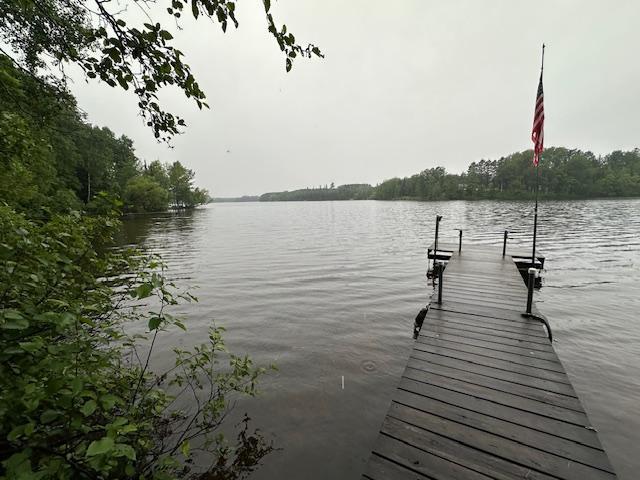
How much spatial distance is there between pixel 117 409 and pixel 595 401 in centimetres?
834

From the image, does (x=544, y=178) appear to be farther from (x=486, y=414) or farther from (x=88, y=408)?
(x=88, y=408)

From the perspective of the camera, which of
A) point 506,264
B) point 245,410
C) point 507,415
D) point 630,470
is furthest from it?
point 506,264

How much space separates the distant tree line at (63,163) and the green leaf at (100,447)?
1463 millimetres

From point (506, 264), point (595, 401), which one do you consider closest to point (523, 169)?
point (506, 264)

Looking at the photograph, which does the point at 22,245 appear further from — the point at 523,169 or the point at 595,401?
the point at 523,169

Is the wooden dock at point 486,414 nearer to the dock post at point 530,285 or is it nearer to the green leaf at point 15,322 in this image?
the dock post at point 530,285

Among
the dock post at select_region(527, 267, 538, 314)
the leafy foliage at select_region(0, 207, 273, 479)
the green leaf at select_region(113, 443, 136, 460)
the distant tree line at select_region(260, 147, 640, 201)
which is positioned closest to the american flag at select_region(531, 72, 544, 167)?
the dock post at select_region(527, 267, 538, 314)

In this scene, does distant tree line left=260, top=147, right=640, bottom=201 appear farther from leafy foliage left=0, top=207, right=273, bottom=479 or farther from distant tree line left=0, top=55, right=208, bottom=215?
leafy foliage left=0, top=207, right=273, bottom=479

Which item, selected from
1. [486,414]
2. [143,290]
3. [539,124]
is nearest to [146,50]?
[143,290]

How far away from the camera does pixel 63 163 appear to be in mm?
37344

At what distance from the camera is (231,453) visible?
4188 mm

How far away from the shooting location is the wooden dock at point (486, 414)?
9.25 feet

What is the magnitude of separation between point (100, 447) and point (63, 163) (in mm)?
49750

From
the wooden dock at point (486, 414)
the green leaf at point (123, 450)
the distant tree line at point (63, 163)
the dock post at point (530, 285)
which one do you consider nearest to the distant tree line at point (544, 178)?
the distant tree line at point (63, 163)
